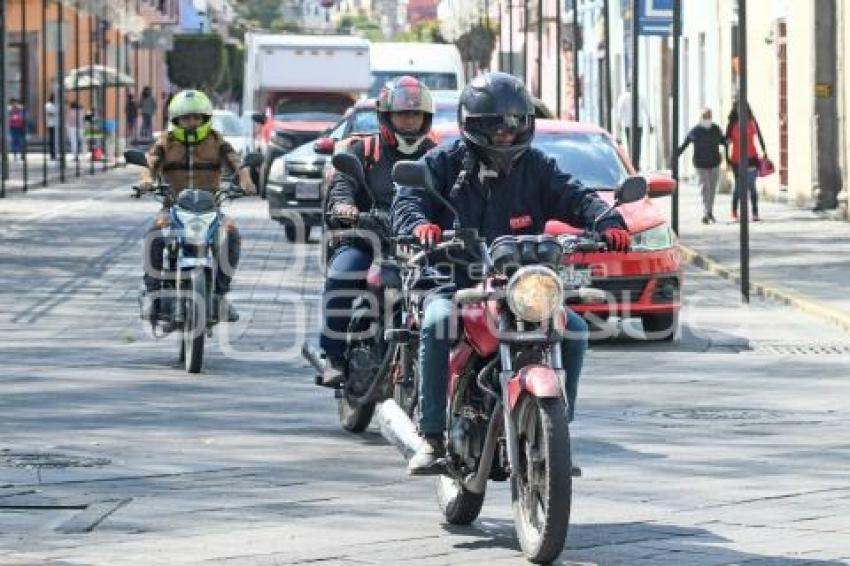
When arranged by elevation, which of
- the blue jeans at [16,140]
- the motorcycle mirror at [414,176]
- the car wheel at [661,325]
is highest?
the blue jeans at [16,140]

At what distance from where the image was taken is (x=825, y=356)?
17828 mm

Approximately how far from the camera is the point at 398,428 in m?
10.7

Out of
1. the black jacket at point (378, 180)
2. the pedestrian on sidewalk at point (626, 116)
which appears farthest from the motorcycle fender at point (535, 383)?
the pedestrian on sidewalk at point (626, 116)

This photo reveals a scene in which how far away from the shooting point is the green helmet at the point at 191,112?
1773cm

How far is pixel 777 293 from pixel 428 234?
13.6 m

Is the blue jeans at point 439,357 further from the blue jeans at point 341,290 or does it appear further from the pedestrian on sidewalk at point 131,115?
the pedestrian on sidewalk at point 131,115

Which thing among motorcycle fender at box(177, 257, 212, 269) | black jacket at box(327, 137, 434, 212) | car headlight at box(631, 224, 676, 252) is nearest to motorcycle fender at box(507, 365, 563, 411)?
black jacket at box(327, 137, 434, 212)

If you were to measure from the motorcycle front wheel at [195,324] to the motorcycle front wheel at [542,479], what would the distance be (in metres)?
7.27

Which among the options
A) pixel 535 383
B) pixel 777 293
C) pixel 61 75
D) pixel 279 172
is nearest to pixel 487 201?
pixel 535 383

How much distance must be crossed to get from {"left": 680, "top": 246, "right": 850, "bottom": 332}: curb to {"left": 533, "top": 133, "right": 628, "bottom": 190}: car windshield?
189cm

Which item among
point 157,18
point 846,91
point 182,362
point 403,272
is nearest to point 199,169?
point 182,362

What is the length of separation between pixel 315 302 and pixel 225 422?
28.2ft

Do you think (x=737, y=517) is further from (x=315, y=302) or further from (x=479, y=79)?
(x=315, y=302)

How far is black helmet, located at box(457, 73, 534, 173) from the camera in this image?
9.95 m
